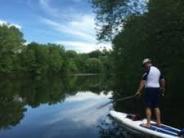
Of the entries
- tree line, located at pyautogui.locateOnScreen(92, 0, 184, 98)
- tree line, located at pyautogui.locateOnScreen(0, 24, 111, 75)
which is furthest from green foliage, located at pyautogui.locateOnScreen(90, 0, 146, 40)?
tree line, located at pyautogui.locateOnScreen(0, 24, 111, 75)

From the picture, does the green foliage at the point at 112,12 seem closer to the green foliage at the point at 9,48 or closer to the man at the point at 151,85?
the man at the point at 151,85

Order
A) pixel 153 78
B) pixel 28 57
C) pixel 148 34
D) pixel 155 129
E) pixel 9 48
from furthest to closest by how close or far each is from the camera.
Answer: pixel 28 57
pixel 9 48
pixel 148 34
pixel 155 129
pixel 153 78

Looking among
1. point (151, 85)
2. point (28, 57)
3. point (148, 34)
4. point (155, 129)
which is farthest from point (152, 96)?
point (28, 57)

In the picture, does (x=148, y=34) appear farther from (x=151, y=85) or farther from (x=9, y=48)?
(x=9, y=48)

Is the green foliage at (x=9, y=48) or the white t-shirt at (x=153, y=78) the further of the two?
the green foliage at (x=9, y=48)

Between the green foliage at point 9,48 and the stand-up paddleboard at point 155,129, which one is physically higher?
the green foliage at point 9,48

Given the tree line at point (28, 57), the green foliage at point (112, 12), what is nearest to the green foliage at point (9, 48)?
the tree line at point (28, 57)

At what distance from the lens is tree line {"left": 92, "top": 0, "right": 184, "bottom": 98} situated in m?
33.4

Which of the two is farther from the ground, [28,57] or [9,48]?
[9,48]

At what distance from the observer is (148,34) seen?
34875mm

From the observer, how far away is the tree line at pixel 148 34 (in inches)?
1315

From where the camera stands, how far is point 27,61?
11769 centimetres

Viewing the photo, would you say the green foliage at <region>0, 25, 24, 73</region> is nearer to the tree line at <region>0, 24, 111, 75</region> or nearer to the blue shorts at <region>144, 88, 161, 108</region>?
the tree line at <region>0, 24, 111, 75</region>

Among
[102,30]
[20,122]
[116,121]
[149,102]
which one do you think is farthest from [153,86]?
[102,30]
